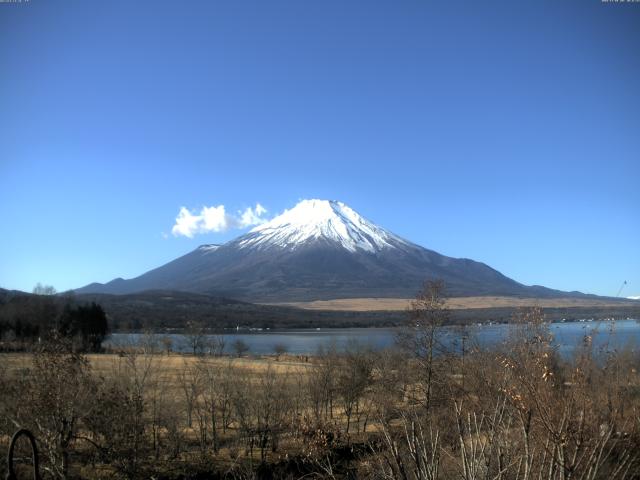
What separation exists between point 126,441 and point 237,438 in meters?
10.6

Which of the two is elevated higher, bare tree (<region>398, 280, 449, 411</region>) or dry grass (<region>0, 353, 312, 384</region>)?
bare tree (<region>398, 280, 449, 411</region>)

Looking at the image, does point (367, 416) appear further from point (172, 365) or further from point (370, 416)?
point (172, 365)

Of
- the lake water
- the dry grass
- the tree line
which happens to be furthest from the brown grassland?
the tree line

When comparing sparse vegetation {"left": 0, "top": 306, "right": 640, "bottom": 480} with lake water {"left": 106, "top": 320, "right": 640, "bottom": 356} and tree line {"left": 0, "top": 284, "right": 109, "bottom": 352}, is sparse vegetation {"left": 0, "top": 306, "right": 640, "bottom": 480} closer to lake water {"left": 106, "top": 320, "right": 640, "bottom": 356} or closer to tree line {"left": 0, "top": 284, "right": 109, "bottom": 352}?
lake water {"left": 106, "top": 320, "right": 640, "bottom": 356}

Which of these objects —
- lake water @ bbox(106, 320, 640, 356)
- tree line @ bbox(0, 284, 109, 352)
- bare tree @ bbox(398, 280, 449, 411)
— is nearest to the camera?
lake water @ bbox(106, 320, 640, 356)

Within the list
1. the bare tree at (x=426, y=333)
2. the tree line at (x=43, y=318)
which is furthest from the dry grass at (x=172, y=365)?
the tree line at (x=43, y=318)

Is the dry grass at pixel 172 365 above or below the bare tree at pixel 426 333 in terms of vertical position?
below

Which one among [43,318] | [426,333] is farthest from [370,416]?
[43,318]

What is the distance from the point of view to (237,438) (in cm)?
2756

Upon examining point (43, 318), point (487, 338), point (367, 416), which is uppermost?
point (43, 318)

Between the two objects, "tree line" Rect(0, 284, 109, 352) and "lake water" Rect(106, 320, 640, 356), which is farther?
"tree line" Rect(0, 284, 109, 352)

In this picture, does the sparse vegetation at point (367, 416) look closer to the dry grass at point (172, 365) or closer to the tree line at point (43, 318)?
the dry grass at point (172, 365)

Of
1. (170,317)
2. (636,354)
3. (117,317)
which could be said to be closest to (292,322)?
Answer: (170,317)

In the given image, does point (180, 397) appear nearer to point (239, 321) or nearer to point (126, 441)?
point (126, 441)
